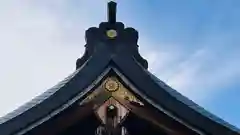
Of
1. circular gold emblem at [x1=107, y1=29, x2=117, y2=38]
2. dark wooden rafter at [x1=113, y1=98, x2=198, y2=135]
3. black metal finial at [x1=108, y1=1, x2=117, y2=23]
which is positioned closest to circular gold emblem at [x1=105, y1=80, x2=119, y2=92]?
dark wooden rafter at [x1=113, y1=98, x2=198, y2=135]

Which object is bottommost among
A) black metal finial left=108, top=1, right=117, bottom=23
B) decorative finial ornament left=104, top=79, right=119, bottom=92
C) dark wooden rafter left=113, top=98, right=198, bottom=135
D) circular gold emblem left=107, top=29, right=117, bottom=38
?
dark wooden rafter left=113, top=98, right=198, bottom=135

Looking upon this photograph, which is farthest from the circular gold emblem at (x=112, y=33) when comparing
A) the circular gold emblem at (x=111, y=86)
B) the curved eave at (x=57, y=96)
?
the circular gold emblem at (x=111, y=86)

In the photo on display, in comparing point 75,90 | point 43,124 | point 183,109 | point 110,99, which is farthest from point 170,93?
point 43,124

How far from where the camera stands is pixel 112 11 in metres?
5.21

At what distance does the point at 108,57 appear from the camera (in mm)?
5094

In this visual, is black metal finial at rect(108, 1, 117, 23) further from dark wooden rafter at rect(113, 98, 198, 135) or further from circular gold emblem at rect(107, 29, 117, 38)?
dark wooden rafter at rect(113, 98, 198, 135)

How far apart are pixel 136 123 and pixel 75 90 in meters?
0.60

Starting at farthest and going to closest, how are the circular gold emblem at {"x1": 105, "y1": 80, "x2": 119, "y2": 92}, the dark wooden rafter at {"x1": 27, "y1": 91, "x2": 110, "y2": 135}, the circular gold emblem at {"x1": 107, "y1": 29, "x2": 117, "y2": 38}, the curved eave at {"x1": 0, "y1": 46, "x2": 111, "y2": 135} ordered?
the circular gold emblem at {"x1": 107, "y1": 29, "x2": 117, "y2": 38}, the circular gold emblem at {"x1": 105, "y1": 80, "x2": 119, "y2": 92}, the dark wooden rafter at {"x1": 27, "y1": 91, "x2": 110, "y2": 135}, the curved eave at {"x1": 0, "y1": 46, "x2": 111, "y2": 135}

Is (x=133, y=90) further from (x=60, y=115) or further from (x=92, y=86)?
(x=60, y=115)

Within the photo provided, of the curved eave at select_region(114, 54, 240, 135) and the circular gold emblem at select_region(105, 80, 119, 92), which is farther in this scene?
the circular gold emblem at select_region(105, 80, 119, 92)

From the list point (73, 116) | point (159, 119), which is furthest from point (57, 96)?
point (159, 119)

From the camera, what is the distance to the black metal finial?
5137 mm

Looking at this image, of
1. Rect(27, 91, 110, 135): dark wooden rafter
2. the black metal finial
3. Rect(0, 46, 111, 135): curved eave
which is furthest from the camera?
the black metal finial

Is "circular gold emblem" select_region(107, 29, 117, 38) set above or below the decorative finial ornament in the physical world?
above
